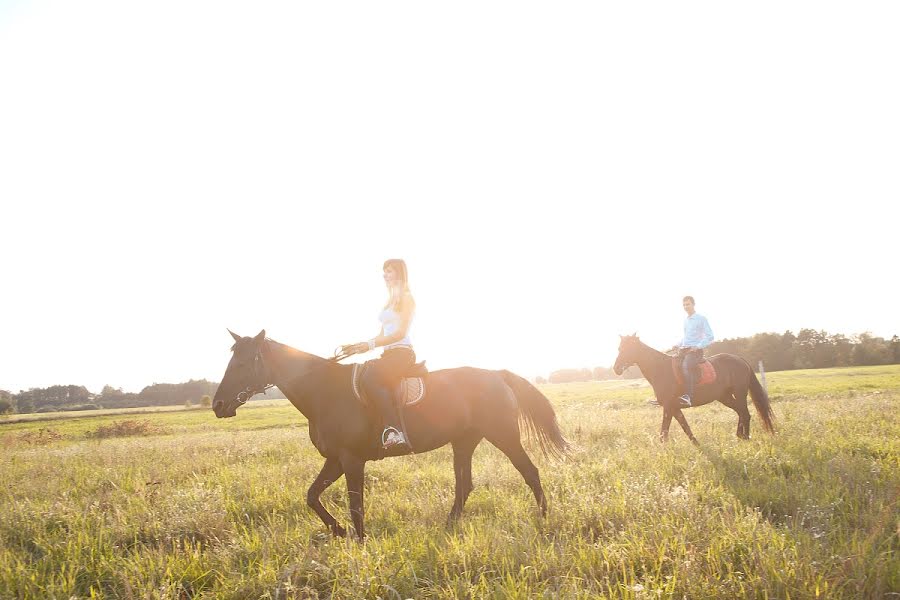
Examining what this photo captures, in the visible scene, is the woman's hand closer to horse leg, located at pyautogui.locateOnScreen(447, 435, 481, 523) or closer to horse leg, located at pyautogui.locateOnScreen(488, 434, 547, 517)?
horse leg, located at pyautogui.locateOnScreen(447, 435, 481, 523)

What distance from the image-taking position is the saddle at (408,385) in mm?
5906

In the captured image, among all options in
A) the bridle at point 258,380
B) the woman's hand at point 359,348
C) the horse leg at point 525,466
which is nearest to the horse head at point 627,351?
→ the horse leg at point 525,466

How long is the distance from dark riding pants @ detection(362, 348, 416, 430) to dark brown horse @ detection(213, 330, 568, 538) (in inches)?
8.7

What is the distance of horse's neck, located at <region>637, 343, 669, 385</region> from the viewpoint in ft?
40.9

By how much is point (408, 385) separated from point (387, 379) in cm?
37

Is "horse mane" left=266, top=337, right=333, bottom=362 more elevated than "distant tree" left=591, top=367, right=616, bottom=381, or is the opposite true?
"horse mane" left=266, top=337, right=333, bottom=362

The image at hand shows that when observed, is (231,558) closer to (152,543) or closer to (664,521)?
(152,543)

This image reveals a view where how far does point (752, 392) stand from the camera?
11867mm

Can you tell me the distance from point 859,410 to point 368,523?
1476 centimetres

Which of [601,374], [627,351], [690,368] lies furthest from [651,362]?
[601,374]

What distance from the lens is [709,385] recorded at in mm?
12031

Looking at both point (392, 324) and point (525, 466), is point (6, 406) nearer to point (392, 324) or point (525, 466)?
point (392, 324)

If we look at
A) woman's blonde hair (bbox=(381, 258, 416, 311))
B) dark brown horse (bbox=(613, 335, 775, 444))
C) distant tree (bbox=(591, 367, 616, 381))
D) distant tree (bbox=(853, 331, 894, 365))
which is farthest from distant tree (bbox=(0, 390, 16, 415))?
distant tree (bbox=(853, 331, 894, 365))

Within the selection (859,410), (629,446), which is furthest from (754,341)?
(629,446)
